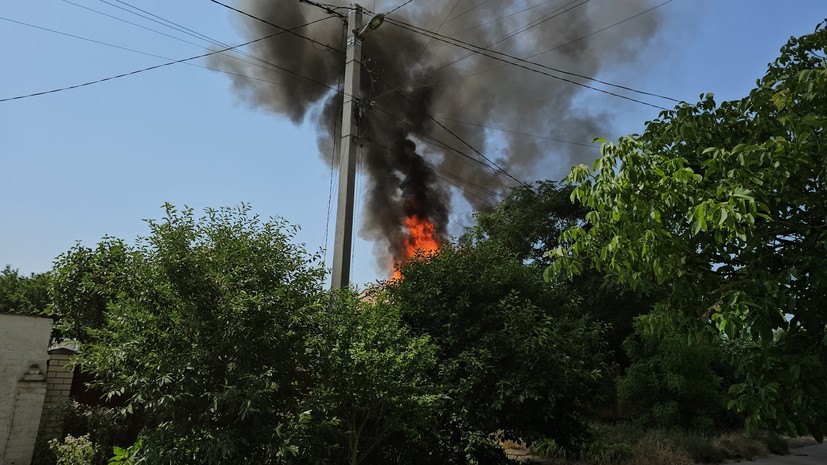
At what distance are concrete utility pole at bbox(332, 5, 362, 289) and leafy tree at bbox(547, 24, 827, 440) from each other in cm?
549

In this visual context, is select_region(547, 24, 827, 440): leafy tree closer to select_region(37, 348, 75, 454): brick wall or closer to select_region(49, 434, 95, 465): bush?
select_region(49, 434, 95, 465): bush

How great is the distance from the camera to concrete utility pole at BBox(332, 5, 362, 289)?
9492mm

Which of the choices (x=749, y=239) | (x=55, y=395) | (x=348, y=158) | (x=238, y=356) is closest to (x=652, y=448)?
(x=348, y=158)

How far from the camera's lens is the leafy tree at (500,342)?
813cm

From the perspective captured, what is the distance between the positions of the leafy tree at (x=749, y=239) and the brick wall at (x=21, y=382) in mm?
7641

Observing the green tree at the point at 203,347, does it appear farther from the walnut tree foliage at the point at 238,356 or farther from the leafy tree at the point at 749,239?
the leafy tree at the point at 749,239

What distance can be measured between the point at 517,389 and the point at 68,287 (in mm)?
7054

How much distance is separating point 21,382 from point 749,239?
923 centimetres

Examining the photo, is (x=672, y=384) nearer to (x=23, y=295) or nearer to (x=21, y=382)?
(x=21, y=382)

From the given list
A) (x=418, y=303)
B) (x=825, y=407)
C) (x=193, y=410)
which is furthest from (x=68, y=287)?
(x=825, y=407)

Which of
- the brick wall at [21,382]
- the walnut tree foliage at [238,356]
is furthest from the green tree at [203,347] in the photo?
the brick wall at [21,382]

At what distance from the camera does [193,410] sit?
5332mm

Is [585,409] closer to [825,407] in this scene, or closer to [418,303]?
[418,303]

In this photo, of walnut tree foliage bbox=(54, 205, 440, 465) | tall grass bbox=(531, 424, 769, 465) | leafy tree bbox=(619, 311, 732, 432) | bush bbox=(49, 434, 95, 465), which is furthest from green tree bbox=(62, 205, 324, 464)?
leafy tree bbox=(619, 311, 732, 432)
